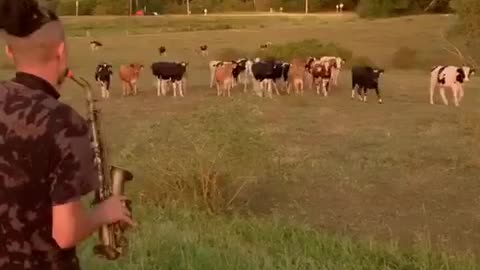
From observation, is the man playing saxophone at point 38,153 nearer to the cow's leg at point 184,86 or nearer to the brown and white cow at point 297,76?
the cow's leg at point 184,86

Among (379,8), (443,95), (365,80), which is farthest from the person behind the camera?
(379,8)

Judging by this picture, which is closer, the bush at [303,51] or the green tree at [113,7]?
the bush at [303,51]

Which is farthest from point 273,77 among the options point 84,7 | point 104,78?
point 84,7

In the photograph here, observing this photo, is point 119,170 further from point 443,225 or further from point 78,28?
point 78,28

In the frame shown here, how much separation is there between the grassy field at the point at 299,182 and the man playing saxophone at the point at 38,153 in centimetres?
289

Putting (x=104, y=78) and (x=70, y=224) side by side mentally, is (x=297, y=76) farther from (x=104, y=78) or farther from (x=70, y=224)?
(x=70, y=224)

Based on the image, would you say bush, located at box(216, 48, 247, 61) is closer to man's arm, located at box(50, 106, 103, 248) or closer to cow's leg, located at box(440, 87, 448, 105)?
cow's leg, located at box(440, 87, 448, 105)

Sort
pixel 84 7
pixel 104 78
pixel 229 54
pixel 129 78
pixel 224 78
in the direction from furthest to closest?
pixel 84 7 → pixel 229 54 → pixel 129 78 → pixel 224 78 → pixel 104 78

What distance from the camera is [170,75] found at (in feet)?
→ 95.6

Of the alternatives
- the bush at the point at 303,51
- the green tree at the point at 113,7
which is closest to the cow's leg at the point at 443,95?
the bush at the point at 303,51

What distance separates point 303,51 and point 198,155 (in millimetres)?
30432

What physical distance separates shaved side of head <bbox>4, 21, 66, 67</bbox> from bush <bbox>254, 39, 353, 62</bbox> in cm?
3731

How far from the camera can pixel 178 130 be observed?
1160 cm

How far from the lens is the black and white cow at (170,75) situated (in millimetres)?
29141
